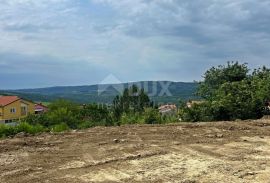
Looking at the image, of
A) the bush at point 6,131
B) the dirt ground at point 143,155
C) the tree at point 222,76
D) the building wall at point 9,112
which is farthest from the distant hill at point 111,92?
the dirt ground at point 143,155

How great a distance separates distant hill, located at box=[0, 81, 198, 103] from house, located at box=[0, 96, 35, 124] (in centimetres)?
560

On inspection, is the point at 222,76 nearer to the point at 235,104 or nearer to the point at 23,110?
the point at 235,104

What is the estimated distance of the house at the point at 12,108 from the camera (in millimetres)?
72000

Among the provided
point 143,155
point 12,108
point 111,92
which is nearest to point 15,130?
point 143,155

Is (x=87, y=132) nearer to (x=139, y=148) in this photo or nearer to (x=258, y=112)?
(x=139, y=148)

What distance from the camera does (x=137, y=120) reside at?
18.2 m

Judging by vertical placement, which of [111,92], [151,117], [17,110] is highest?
[111,92]

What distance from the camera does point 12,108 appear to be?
74.3 meters

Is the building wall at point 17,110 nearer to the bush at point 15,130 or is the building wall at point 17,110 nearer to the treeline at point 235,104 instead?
the treeline at point 235,104

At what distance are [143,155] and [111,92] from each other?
31501 mm

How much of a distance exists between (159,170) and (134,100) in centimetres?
4450

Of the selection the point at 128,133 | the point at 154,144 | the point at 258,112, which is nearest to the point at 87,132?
the point at 128,133

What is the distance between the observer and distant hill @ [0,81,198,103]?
107ft

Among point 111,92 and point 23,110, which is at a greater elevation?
point 111,92
